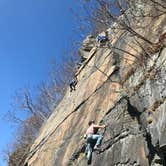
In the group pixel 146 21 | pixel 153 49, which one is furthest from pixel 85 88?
pixel 153 49

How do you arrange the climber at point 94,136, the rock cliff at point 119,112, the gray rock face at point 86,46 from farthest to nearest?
the gray rock face at point 86,46 < the climber at point 94,136 < the rock cliff at point 119,112

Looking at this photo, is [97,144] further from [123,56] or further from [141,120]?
[123,56]

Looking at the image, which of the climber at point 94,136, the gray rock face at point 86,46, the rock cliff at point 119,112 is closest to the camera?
the rock cliff at point 119,112

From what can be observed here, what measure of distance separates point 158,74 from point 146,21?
165 inches

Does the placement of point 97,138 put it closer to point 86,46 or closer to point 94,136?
point 94,136

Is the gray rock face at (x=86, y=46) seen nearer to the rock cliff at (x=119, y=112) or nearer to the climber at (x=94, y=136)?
the rock cliff at (x=119, y=112)

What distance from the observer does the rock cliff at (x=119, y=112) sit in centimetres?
952

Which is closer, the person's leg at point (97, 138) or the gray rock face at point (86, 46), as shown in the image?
the person's leg at point (97, 138)

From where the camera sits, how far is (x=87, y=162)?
40.3ft

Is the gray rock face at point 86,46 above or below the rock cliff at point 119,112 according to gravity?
above

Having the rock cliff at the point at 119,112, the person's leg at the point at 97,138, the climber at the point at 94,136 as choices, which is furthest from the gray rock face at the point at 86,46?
the person's leg at the point at 97,138

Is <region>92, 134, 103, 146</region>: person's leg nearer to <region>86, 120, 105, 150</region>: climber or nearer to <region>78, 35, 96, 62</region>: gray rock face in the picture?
<region>86, 120, 105, 150</region>: climber

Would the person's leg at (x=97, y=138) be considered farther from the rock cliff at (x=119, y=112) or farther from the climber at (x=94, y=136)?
the rock cliff at (x=119, y=112)

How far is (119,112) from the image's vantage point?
37.7 ft
